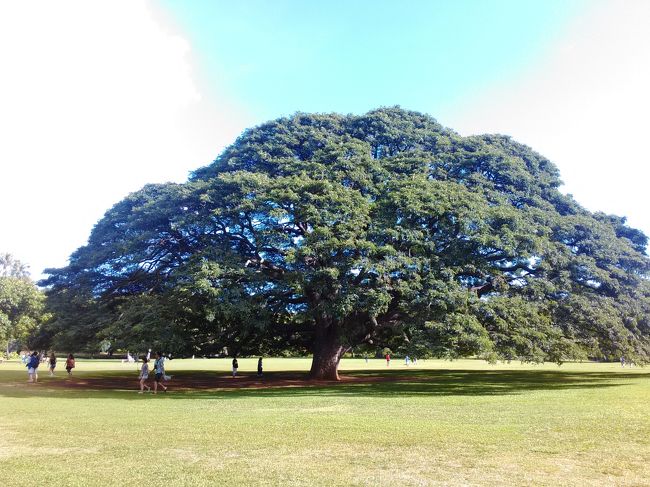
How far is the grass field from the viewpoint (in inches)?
281

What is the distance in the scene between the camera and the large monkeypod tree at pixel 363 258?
20.1 meters

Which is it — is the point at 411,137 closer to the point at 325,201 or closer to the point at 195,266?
the point at 325,201

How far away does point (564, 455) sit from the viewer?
841cm

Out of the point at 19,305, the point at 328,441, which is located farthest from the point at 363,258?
the point at 19,305

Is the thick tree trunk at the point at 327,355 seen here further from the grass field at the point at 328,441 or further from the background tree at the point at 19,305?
the background tree at the point at 19,305

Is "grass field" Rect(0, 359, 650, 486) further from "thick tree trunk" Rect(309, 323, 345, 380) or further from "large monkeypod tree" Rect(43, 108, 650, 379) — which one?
"thick tree trunk" Rect(309, 323, 345, 380)

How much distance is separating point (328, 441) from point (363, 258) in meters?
11.1

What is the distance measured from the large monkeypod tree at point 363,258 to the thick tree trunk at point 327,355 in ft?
0.28

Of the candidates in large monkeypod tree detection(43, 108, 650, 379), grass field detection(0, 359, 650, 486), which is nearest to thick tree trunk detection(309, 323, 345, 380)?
large monkeypod tree detection(43, 108, 650, 379)

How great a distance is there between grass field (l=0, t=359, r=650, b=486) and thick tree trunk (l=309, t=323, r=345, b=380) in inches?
375

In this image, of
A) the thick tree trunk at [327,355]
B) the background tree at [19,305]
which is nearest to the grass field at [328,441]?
the thick tree trunk at [327,355]

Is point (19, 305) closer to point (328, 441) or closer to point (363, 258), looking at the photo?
point (363, 258)

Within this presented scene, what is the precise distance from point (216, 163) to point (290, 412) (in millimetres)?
18179

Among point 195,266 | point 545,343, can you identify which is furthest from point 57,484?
point 545,343
